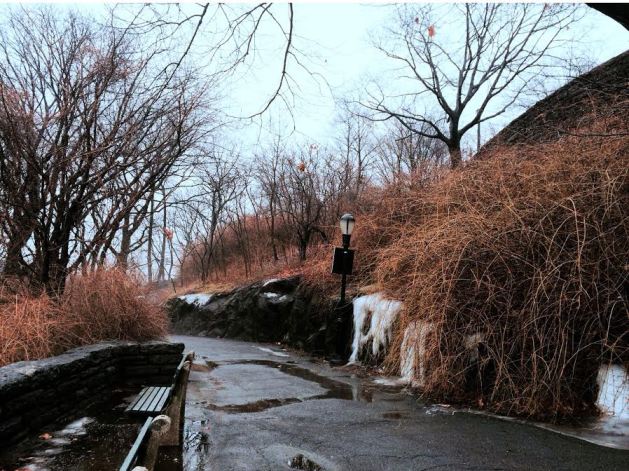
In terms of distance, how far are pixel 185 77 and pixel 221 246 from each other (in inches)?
738

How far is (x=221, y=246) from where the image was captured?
2977 centimetres

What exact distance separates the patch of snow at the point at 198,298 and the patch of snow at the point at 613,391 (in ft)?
62.8

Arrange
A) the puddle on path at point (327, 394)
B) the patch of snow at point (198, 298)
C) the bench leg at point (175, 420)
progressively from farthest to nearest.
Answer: the patch of snow at point (198, 298) → the puddle on path at point (327, 394) → the bench leg at point (175, 420)

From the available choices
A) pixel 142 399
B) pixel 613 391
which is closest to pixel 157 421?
pixel 142 399

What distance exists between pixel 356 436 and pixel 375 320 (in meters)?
4.79

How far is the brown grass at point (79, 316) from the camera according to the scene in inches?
259

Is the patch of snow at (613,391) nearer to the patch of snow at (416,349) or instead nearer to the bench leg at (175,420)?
the patch of snow at (416,349)

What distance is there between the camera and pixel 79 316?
7.87m

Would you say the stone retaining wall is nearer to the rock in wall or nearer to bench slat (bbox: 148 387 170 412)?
bench slat (bbox: 148 387 170 412)

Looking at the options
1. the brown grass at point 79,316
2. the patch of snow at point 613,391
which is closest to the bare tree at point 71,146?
the brown grass at point 79,316

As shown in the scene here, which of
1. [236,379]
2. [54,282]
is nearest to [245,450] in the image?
[236,379]

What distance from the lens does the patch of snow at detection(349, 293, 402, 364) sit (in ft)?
29.6

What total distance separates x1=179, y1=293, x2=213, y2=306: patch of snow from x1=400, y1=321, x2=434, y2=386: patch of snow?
16.5m

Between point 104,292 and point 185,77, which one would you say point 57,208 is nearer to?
point 104,292
